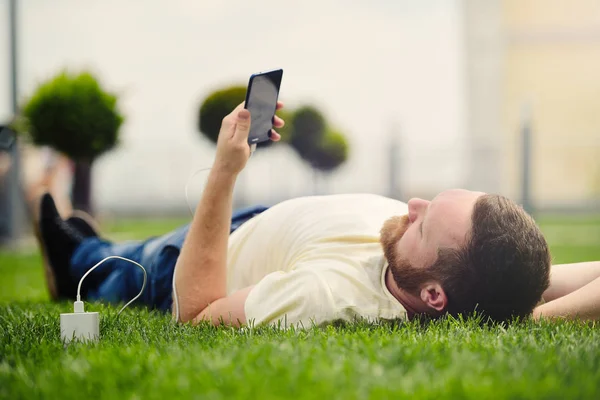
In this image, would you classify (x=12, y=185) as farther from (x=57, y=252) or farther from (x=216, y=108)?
(x=57, y=252)

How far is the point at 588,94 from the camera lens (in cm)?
1653

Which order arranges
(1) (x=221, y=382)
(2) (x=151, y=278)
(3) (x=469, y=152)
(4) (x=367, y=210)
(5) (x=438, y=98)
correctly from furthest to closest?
1. (5) (x=438, y=98)
2. (3) (x=469, y=152)
3. (2) (x=151, y=278)
4. (4) (x=367, y=210)
5. (1) (x=221, y=382)

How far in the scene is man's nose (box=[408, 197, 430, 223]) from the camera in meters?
2.21

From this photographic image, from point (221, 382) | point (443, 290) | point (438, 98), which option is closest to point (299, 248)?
point (443, 290)

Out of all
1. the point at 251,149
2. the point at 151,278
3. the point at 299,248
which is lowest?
the point at 151,278

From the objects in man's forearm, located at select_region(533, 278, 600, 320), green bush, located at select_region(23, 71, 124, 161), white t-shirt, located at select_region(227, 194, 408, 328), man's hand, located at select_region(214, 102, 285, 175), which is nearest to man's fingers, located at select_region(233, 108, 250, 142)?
man's hand, located at select_region(214, 102, 285, 175)

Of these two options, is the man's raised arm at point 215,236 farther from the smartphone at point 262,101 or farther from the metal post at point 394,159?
the metal post at point 394,159

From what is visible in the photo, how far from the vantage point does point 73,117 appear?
A: 5.59 metres

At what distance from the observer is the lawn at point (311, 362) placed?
1.34 metres

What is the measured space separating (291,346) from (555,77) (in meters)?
17.3

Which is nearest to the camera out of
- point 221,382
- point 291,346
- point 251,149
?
point 221,382

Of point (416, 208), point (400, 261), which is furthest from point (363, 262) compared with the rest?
point (416, 208)

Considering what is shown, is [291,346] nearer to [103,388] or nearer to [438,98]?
[103,388]

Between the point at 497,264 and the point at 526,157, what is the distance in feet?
30.0
